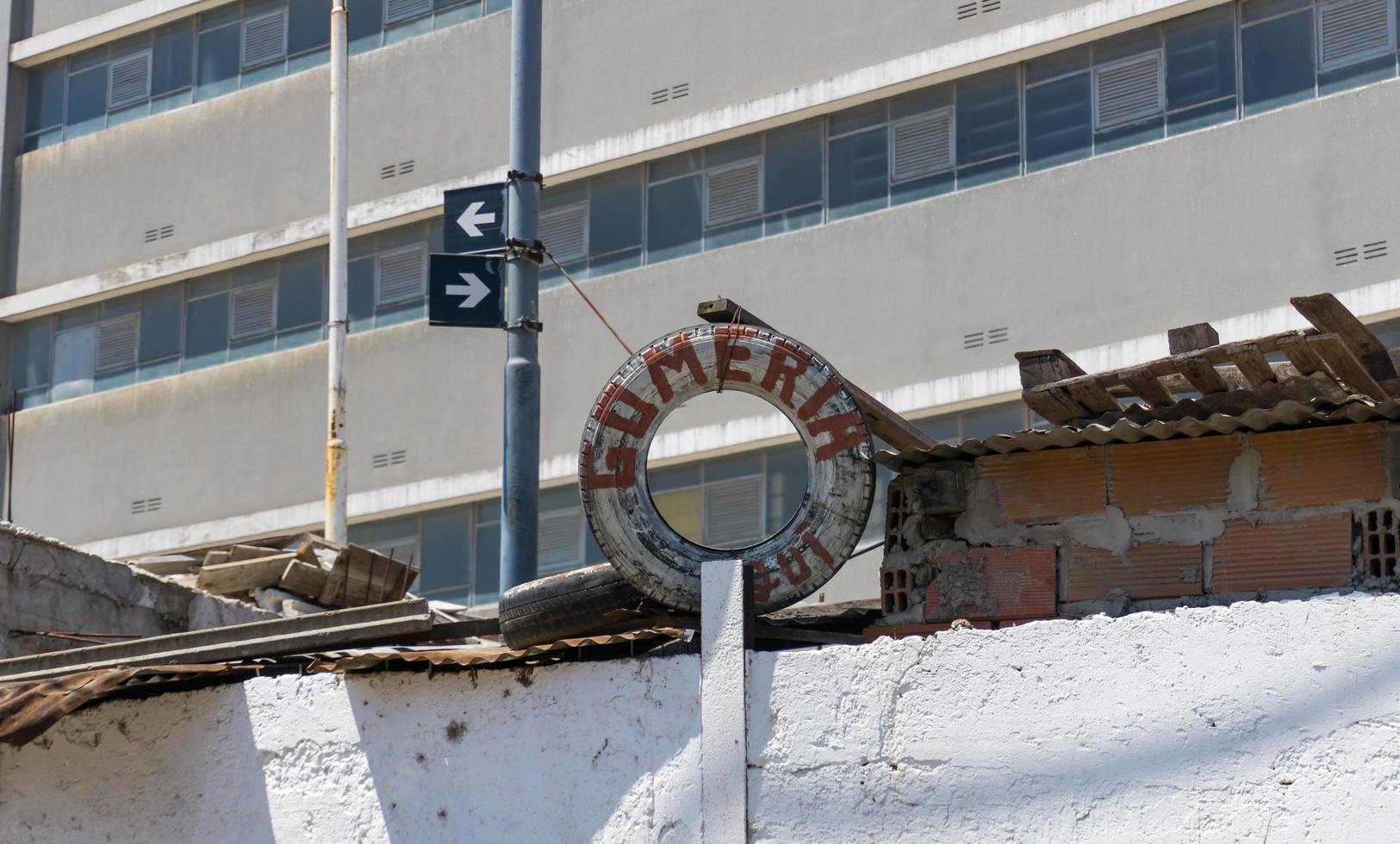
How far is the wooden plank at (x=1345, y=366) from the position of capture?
29.1ft

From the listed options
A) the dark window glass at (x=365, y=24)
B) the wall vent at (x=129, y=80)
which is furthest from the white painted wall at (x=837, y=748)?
the wall vent at (x=129, y=80)

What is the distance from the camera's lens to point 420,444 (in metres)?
28.3

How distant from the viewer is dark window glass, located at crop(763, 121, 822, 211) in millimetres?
25344

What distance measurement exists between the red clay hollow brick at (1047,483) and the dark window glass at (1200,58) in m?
14.0

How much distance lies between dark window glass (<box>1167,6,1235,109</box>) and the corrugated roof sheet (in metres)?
13.8

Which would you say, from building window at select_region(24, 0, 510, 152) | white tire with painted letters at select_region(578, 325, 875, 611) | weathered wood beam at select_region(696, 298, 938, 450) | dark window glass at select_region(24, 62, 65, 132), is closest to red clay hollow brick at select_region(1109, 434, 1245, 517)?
weathered wood beam at select_region(696, 298, 938, 450)

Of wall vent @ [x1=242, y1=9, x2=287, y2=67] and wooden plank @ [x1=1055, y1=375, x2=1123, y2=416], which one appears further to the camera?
wall vent @ [x1=242, y1=9, x2=287, y2=67]

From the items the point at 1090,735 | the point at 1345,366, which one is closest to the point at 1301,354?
the point at 1345,366

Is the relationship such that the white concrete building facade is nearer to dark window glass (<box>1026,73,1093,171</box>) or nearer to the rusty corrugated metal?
dark window glass (<box>1026,73,1093,171</box>)

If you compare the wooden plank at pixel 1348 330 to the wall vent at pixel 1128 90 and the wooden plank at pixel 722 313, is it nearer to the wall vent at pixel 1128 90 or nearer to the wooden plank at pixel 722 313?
the wooden plank at pixel 722 313

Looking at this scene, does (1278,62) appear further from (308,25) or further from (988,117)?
(308,25)

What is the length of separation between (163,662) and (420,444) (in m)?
17.9

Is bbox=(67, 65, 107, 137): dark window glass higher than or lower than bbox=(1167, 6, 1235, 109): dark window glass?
higher

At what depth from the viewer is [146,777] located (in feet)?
33.0
